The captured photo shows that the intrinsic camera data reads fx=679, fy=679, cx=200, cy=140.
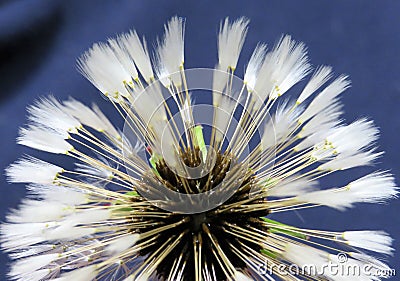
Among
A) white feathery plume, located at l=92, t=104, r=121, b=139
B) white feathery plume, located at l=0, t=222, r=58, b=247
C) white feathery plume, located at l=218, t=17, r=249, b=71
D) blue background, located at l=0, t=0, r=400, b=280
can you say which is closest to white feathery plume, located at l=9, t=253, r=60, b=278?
white feathery plume, located at l=0, t=222, r=58, b=247

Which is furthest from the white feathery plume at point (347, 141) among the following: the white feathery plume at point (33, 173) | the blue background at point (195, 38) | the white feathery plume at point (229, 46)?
the blue background at point (195, 38)

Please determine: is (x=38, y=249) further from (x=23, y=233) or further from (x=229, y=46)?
(x=229, y=46)

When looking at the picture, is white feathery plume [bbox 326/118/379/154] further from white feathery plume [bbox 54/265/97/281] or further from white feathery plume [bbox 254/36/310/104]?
white feathery plume [bbox 54/265/97/281]

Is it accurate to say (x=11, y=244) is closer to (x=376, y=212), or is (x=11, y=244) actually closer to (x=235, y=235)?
(x=235, y=235)

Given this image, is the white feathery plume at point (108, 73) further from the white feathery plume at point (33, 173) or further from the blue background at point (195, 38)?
the blue background at point (195, 38)

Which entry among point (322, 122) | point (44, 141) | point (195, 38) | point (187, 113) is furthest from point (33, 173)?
point (195, 38)

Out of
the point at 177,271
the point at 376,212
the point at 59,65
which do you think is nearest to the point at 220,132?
the point at 177,271
